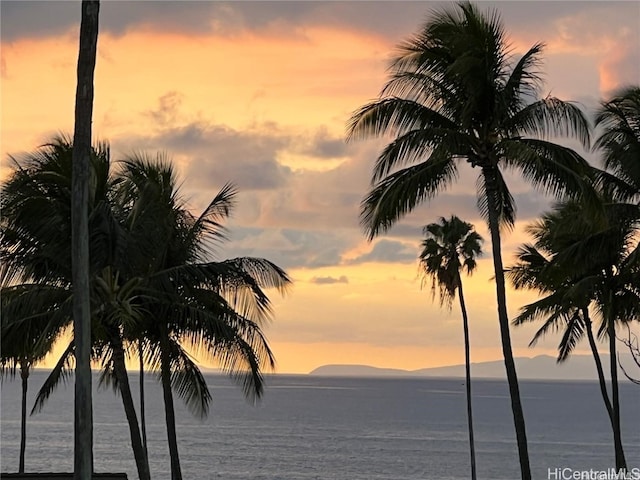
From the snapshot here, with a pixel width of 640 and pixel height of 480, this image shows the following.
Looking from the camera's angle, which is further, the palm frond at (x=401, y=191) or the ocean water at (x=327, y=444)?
the ocean water at (x=327, y=444)

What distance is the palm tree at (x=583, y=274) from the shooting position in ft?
86.4

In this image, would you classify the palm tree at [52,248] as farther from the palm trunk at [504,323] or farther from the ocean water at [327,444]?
the ocean water at [327,444]

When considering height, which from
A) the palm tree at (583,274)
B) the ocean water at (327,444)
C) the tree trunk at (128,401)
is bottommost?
the ocean water at (327,444)

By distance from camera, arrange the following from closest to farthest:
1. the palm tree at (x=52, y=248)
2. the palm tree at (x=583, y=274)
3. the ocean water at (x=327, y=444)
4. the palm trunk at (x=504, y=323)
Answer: the palm tree at (x=52, y=248) < the palm trunk at (x=504, y=323) < the palm tree at (x=583, y=274) < the ocean water at (x=327, y=444)

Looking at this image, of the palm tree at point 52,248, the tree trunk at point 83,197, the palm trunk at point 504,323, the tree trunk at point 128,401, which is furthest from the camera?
the tree trunk at point 128,401

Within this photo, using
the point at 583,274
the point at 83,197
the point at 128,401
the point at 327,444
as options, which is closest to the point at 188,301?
the point at 128,401

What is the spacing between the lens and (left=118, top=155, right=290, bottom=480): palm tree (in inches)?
842

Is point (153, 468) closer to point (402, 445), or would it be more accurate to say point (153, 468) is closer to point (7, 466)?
point (7, 466)

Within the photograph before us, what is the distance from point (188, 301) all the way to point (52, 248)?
372cm

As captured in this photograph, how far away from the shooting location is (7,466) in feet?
228

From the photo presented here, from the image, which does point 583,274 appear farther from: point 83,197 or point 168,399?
point 83,197

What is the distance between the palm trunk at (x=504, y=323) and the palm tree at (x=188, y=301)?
4.45 m

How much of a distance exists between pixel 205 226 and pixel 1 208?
5494 millimetres

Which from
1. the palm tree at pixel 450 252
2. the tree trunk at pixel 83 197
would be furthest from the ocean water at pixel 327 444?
the tree trunk at pixel 83 197
